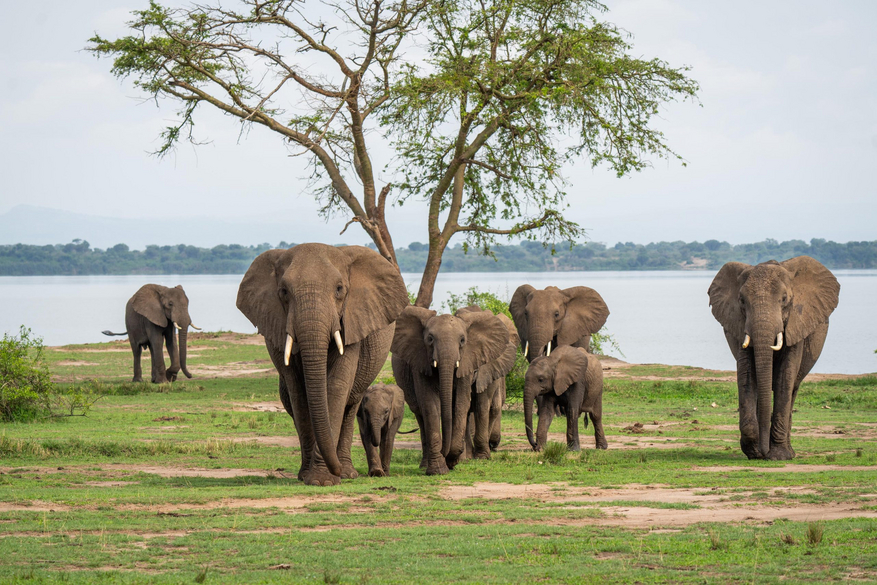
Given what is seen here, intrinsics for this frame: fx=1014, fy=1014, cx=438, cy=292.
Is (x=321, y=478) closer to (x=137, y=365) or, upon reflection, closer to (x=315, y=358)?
(x=315, y=358)

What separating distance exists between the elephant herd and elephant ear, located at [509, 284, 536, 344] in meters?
5.42

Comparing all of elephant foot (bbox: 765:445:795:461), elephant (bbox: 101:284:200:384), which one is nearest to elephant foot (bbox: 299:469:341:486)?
elephant foot (bbox: 765:445:795:461)

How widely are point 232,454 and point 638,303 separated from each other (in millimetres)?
107196

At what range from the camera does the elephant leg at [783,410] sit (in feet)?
47.7

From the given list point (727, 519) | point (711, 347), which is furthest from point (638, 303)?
point (727, 519)

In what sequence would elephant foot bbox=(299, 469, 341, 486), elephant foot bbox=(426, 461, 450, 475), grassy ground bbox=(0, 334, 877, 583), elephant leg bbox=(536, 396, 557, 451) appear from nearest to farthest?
1. grassy ground bbox=(0, 334, 877, 583)
2. elephant foot bbox=(299, 469, 341, 486)
3. elephant foot bbox=(426, 461, 450, 475)
4. elephant leg bbox=(536, 396, 557, 451)

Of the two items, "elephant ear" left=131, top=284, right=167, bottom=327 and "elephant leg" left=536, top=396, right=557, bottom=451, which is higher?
"elephant ear" left=131, top=284, right=167, bottom=327

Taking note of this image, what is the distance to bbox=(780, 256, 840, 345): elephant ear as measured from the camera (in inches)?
569

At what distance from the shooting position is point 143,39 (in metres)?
26.4

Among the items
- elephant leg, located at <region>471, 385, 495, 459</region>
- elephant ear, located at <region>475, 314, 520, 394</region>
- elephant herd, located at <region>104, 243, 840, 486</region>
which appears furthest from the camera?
elephant leg, located at <region>471, 385, 495, 459</region>

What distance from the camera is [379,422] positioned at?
43.0ft

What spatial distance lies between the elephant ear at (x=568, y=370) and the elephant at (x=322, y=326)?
443 centimetres

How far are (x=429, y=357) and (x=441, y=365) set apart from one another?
1.69 feet

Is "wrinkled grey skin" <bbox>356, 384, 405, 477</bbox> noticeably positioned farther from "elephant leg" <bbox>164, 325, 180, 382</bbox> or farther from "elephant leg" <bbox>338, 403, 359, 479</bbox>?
"elephant leg" <bbox>164, 325, 180, 382</bbox>
